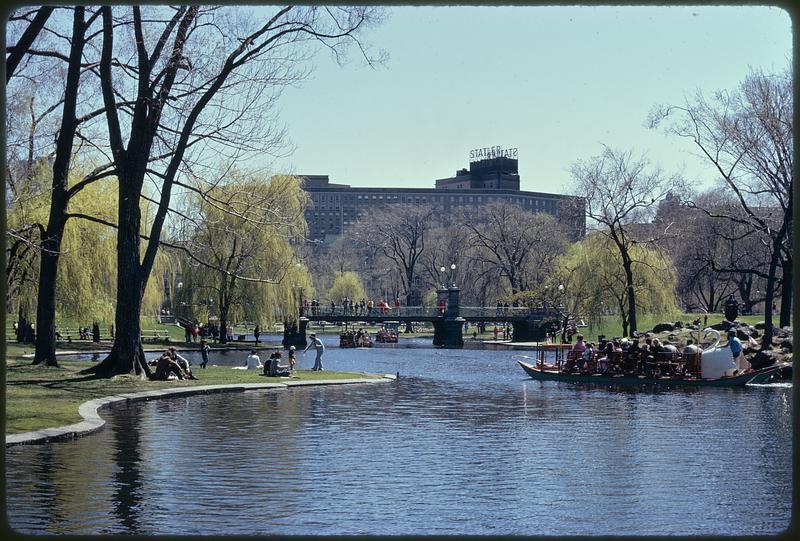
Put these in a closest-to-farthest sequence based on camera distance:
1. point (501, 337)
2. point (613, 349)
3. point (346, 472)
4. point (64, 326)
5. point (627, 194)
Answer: point (346, 472)
point (613, 349)
point (627, 194)
point (64, 326)
point (501, 337)

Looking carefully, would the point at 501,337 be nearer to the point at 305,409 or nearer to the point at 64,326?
the point at 64,326

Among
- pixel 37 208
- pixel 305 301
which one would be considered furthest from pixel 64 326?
pixel 37 208

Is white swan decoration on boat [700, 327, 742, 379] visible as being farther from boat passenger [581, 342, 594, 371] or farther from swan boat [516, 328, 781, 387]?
boat passenger [581, 342, 594, 371]

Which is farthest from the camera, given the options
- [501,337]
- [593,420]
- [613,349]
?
[501,337]

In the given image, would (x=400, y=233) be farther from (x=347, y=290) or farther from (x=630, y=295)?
(x=630, y=295)

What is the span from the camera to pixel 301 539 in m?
10.6

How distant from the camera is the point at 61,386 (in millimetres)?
28188

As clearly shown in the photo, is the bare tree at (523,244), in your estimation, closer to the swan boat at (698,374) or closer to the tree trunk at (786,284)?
the tree trunk at (786,284)

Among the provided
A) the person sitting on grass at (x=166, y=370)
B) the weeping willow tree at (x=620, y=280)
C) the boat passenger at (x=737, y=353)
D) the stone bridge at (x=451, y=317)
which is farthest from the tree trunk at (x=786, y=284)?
the stone bridge at (x=451, y=317)

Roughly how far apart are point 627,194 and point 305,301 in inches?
930

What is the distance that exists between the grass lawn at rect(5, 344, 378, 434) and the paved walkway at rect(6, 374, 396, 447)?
0.31 meters

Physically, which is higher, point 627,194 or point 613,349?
point 627,194

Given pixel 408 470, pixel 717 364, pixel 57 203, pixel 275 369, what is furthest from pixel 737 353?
pixel 57 203

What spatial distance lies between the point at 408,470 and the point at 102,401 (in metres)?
11.5
